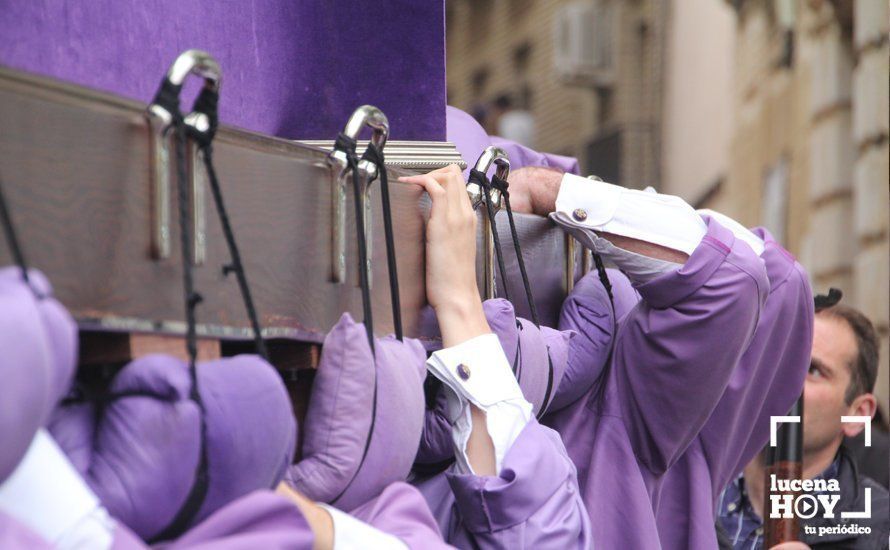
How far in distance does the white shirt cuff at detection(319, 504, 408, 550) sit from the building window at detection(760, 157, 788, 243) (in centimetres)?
865

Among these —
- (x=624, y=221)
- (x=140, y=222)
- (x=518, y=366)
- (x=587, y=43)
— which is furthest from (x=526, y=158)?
(x=587, y=43)

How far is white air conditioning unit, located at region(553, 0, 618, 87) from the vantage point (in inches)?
607

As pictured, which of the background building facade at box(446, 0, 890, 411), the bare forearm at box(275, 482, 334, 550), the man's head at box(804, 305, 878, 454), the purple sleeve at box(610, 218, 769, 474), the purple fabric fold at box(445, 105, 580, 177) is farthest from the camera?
the background building facade at box(446, 0, 890, 411)

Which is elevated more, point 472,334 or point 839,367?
point 472,334

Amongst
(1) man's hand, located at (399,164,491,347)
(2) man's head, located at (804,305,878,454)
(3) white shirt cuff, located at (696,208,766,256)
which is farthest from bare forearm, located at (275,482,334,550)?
(2) man's head, located at (804,305,878,454)

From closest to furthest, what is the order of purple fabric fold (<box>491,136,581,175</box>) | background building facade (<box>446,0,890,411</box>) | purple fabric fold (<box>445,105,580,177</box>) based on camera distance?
1. purple fabric fold (<box>445,105,580,177</box>)
2. purple fabric fold (<box>491,136,581,175</box>)
3. background building facade (<box>446,0,890,411</box>)

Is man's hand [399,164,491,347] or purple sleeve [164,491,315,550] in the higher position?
man's hand [399,164,491,347]

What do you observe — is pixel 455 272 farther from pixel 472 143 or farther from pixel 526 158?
pixel 526 158

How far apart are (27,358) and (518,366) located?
87 centimetres

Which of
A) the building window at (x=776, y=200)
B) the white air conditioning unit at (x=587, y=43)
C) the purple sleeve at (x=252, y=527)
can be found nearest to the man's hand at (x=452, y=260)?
the purple sleeve at (x=252, y=527)

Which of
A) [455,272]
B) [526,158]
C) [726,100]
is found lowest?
[455,272]

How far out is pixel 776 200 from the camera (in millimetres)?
10125

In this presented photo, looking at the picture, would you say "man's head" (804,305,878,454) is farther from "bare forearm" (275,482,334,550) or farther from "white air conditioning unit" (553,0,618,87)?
"white air conditioning unit" (553,0,618,87)

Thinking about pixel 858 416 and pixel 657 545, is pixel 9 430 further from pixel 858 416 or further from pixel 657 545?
pixel 858 416
